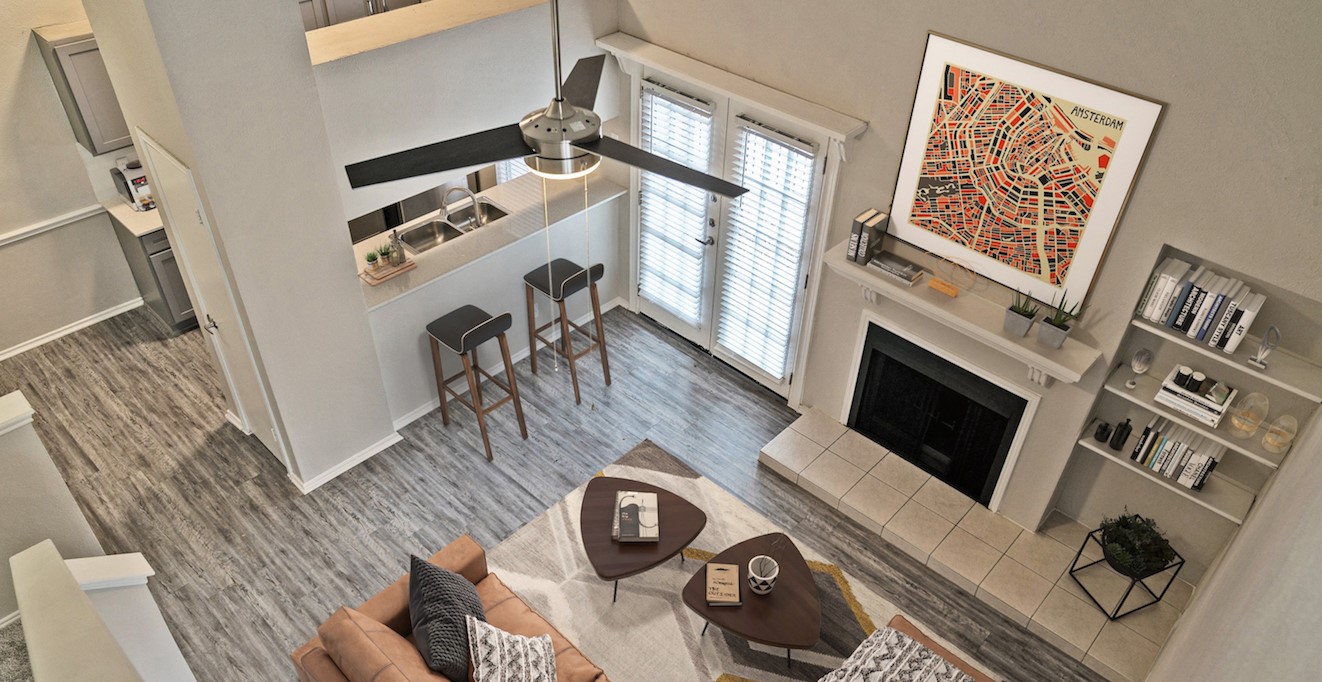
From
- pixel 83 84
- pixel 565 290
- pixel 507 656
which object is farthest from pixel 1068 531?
pixel 83 84

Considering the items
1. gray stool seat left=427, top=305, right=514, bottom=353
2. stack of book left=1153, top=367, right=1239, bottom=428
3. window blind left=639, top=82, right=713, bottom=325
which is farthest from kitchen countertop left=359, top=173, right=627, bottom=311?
stack of book left=1153, top=367, right=1239, bottom=428

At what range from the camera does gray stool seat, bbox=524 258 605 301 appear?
6059 millimetres

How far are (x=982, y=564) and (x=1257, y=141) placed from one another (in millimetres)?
2727

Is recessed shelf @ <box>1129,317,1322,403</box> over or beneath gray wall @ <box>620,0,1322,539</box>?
beneath

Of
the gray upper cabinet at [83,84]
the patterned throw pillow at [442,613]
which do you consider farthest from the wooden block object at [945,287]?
the gray upper cabinet at [83,84]

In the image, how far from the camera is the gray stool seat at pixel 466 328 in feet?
18.2

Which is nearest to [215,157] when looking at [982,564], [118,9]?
[118,9]

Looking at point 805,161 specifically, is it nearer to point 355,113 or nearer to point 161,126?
point 355,113

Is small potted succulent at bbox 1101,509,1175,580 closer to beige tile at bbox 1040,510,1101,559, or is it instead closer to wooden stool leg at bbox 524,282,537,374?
beige tile at bbox 1040,510,1101,559

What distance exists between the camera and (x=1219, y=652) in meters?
1.31

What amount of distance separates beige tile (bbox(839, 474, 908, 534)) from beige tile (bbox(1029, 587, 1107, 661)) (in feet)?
3.30

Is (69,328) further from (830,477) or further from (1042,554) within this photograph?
(1042,554)

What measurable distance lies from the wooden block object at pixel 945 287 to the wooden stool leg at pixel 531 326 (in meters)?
2.85

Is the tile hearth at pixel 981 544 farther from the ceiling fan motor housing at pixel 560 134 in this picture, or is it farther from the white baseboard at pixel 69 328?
the white baseboard at pixel 69 328
